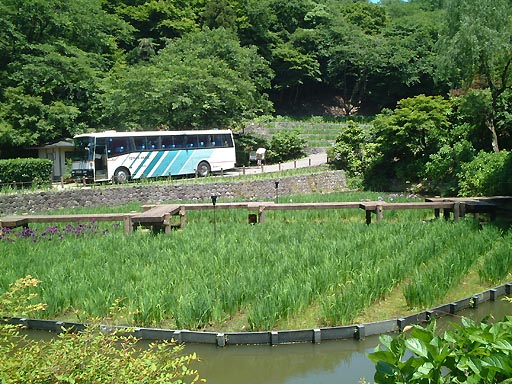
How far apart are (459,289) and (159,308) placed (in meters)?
4.03

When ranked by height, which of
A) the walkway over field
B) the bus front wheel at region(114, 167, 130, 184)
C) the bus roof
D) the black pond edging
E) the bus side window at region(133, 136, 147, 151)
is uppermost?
the bus roof

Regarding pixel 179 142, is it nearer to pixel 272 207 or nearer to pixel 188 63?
pixel 188 63

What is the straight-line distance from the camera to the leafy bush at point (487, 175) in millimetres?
13462

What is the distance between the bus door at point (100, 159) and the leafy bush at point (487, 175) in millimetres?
12569

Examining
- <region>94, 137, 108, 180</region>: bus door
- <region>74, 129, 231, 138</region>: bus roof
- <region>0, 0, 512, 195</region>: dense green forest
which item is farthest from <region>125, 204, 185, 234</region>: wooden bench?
<region>0, 0, 512, 195</region>: dense green forest

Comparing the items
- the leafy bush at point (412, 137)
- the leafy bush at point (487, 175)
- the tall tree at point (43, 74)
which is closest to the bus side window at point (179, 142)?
the tall tree at point (43, 74)

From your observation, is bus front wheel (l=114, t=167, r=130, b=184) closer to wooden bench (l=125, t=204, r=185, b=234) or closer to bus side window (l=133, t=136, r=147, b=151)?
bus side window (l=133, t=136, r=147, b=151)

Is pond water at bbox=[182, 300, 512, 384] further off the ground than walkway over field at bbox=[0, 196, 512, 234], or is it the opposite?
walkway over field at bbox=[0, 196, 512, 234]

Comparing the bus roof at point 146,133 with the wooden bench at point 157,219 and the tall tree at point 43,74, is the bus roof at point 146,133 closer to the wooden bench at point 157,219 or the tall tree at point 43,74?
the tall tree at point 43,74

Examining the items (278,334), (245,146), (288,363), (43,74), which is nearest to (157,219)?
(278,334)

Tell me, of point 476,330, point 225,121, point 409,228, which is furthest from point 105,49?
point 476,330

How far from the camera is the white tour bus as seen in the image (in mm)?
19234

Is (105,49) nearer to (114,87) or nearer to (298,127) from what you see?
(114,87)

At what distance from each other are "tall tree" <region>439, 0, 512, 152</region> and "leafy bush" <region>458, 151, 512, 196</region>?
69.6 inches
